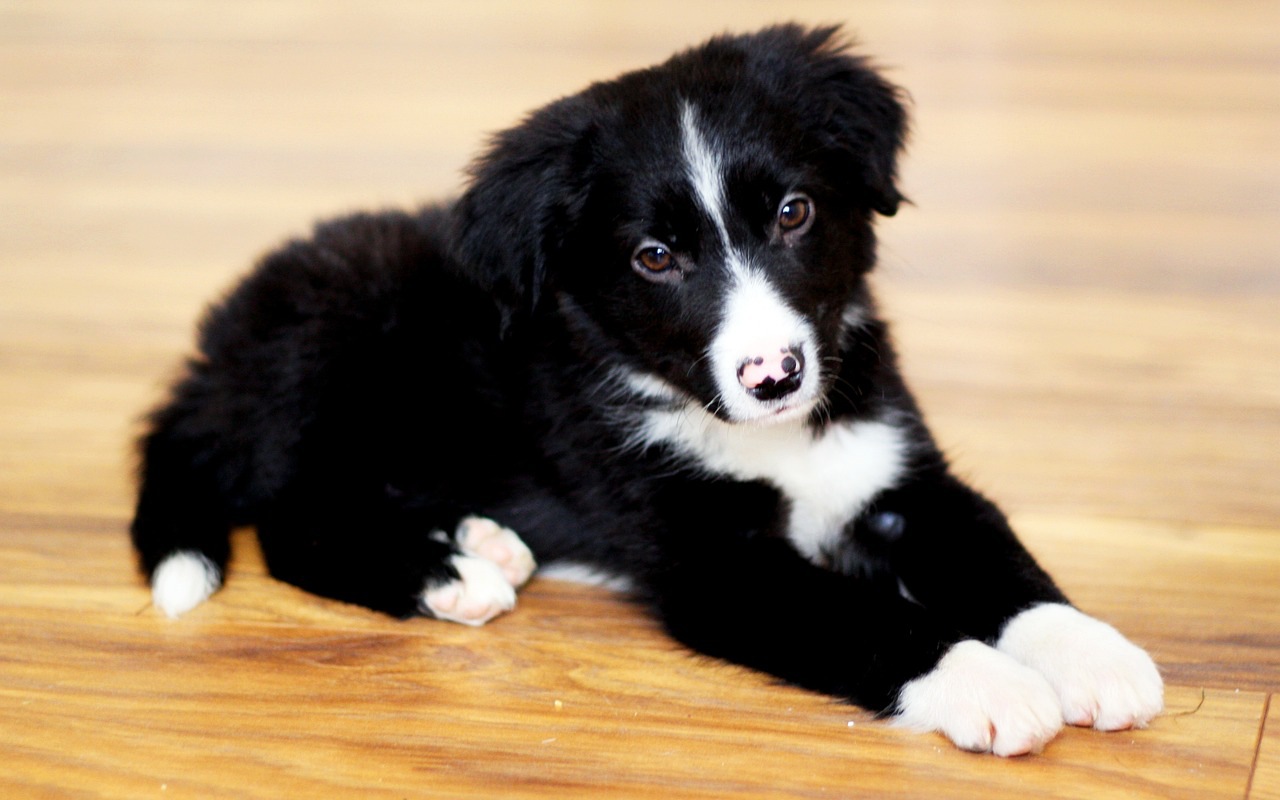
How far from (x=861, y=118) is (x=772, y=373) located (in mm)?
569

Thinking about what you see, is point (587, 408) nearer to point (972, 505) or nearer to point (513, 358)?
point (513, 358)

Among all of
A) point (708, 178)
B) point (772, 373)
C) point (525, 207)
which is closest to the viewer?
point (772, 373)

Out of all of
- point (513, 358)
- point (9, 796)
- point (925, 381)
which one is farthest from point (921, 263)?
point (9, 796)

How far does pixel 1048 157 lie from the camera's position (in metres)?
5.15

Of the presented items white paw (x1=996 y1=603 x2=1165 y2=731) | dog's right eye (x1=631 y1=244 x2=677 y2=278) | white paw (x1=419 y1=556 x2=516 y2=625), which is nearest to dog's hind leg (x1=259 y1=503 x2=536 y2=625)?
white paw (x1=419 y1=556 x2=516 y2=625)

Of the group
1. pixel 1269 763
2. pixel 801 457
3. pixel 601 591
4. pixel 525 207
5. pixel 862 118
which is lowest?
pixel 601 591

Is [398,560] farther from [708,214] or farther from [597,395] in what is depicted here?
[708,214]

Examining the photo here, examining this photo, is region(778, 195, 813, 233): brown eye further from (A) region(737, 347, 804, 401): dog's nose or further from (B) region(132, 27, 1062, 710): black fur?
(A) region(737, 347, 804, 401): dog's nose

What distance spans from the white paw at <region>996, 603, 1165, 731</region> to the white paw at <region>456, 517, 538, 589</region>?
→ 2.86 feet

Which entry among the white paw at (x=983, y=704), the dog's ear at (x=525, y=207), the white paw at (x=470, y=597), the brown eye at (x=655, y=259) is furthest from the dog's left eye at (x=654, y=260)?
the white paw at (x=983, y=704)

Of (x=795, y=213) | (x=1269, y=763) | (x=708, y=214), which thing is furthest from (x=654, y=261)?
(x=1269, y=763)

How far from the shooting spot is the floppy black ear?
2418 millimetres

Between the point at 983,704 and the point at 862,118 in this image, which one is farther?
the point at 862,118

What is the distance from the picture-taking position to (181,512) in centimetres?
271
